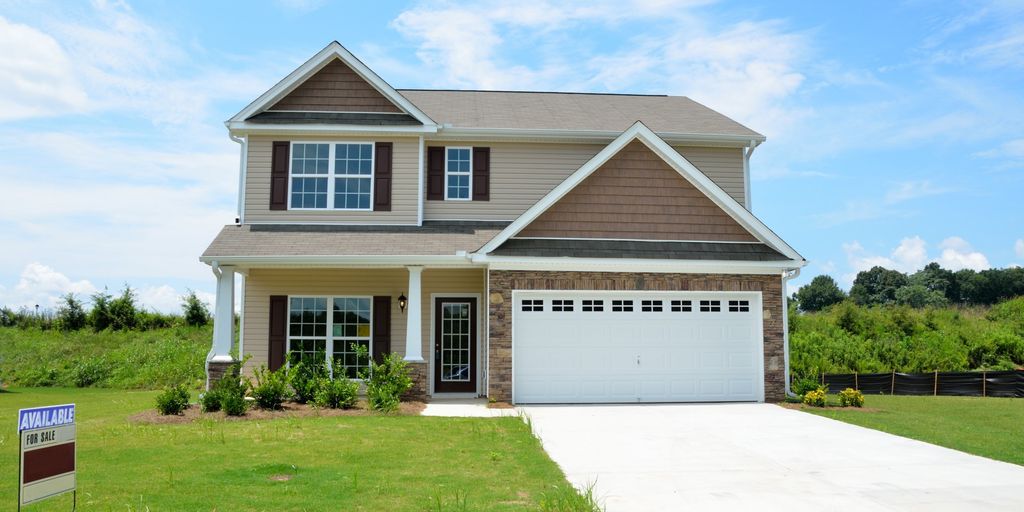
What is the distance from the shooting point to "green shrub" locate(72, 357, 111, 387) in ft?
68.6

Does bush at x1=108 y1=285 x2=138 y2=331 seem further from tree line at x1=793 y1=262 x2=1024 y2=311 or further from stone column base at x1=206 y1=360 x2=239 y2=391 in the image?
tree line at x1=793 y1=262 x2=1024 y2=311

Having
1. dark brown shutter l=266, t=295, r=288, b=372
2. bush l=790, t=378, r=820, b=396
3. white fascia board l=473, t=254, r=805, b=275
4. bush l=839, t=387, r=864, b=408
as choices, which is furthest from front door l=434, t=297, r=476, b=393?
bush l=839, t=387, r=864, b=408

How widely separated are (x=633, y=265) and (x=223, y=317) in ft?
26.3

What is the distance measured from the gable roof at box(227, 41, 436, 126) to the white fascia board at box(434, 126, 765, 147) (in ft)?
2.48

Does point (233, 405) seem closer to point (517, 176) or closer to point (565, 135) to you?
point (517, 176)

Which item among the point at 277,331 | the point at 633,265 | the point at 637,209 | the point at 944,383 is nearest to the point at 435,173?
the point at 637,209

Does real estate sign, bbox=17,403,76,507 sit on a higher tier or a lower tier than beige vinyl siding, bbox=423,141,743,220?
lower

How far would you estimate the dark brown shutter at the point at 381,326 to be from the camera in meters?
15.9

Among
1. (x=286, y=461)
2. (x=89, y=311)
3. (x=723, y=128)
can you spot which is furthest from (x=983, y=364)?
(x=89, y=311)

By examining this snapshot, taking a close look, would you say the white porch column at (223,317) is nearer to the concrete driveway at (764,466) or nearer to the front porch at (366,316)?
the front porch at (366,316)

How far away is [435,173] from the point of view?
1670 centimetres

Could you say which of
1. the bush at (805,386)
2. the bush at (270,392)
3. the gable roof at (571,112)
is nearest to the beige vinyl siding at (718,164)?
the gable roof at (571,112)

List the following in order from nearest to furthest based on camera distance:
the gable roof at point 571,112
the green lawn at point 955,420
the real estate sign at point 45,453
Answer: the real estate sign at point 45,453, the green lawn at point 955,420, the gable roof at point 571,112

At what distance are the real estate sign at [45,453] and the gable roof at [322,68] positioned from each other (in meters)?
10.9
